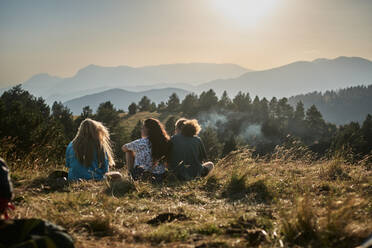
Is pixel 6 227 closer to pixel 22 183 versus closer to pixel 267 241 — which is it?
pixel 267 241

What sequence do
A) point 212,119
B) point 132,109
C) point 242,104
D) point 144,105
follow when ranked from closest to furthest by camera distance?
point 212,119 → point 242,104 → point 132,109 → point 144,105

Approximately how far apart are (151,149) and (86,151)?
1757 mm

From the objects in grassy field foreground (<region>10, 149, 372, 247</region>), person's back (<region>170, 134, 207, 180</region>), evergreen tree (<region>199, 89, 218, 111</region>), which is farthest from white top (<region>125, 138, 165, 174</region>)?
evergreen tree (<region>199, 89, 218, 111</region>)

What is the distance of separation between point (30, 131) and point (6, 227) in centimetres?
3014

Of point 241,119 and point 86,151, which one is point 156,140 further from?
point 241,119

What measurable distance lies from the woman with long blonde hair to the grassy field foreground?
678 mm

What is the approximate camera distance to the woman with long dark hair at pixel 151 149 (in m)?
8.52

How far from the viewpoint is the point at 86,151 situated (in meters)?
7.76

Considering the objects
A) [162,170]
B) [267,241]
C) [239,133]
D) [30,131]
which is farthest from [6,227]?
[239,133]

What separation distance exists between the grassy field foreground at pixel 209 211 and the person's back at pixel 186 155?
29.7 inches

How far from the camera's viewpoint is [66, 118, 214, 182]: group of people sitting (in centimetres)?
778

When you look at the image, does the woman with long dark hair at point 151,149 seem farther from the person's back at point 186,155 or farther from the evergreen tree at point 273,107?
the evergreen tree at point 273,107

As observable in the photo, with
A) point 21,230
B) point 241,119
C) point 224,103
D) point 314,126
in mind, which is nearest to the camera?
point 21,230

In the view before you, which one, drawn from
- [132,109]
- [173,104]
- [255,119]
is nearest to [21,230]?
[255,119]
